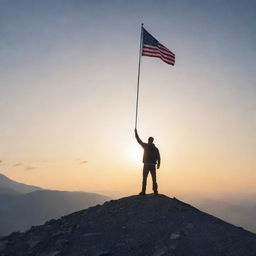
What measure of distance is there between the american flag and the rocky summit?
324 inches

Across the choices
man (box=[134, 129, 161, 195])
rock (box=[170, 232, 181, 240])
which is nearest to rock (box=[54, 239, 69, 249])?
rock (box=[170, 232, 181, 240])

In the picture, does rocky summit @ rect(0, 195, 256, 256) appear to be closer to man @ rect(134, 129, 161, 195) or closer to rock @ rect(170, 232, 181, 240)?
rock @ rect(170, 232, 181, 240)

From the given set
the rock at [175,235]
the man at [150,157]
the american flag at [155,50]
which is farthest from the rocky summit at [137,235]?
the american flag at [155,50]

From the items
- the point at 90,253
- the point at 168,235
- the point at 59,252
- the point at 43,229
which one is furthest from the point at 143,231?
the point at 43,229

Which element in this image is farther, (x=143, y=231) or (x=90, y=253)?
(x=143, y=231)

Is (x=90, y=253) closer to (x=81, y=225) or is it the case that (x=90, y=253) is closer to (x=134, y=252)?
(x=134, y=252)

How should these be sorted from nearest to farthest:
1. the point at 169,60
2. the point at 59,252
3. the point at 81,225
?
the point at 59,252 → the point at 81,225 → the point at 169,60

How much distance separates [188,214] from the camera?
15820 millimetres

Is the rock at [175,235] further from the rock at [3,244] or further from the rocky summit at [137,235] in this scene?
the rock at [3,244]

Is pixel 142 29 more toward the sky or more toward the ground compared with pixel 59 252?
more toward the sky

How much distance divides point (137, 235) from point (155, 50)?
432 inches

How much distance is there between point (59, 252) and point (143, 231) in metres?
3.44

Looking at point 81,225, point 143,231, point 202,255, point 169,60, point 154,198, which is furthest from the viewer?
point 169,60

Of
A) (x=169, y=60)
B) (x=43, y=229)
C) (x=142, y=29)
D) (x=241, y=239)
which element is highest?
(x=142, y=29)
